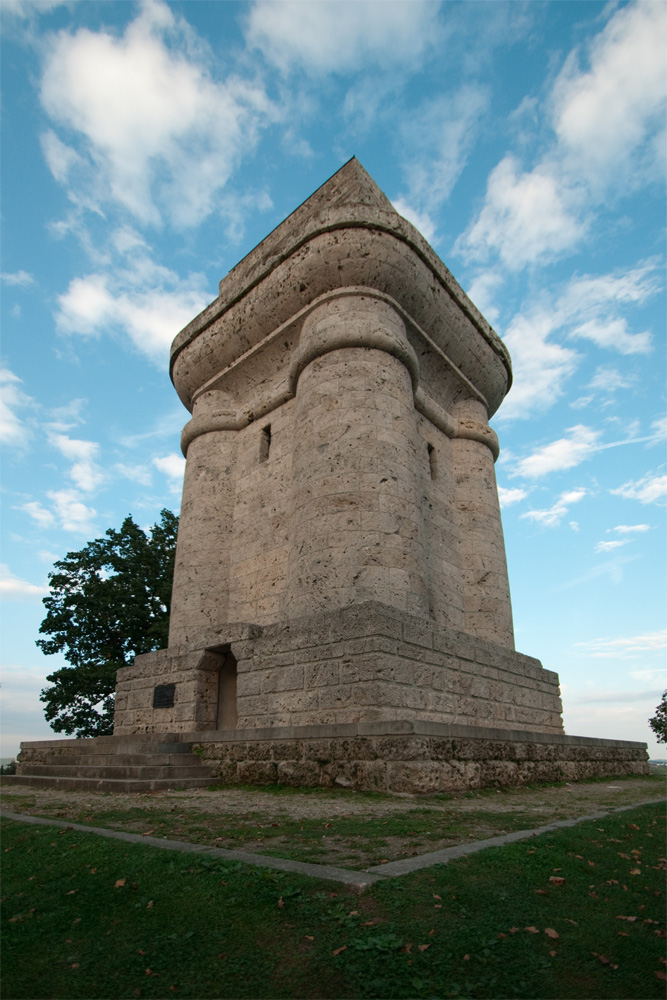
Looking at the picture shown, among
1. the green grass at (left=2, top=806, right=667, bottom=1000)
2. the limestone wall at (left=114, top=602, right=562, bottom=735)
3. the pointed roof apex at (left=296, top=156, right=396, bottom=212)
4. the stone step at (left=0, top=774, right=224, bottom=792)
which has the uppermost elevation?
the pointed roof apex at (left=296, top=156, right=396, bottom=212)

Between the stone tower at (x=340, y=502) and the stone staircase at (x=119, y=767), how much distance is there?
119cm

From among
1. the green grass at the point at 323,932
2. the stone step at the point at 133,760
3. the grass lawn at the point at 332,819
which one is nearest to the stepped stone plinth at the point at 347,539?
the stone step at the point at 133,760

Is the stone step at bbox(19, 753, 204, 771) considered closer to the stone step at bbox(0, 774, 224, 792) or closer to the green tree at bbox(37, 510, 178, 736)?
the stone step at bbox(0, 774, 224, 792)

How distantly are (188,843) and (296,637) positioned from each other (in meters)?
5.51

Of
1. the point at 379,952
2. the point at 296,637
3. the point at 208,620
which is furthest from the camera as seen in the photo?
the point at 208,620

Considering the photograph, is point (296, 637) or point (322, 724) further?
point (296, 637)

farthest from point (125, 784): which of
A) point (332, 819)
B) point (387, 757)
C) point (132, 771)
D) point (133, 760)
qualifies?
point (332, 819)

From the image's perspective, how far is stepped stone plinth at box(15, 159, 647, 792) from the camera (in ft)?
29.4

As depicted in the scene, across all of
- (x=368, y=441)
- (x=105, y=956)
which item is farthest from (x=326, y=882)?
(x=368, y=441)

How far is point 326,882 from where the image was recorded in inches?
128

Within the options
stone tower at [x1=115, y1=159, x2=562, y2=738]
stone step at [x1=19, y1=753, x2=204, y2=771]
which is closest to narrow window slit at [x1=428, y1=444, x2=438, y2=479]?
stone tower at [x1=115, y1=159, x2=562, y2=738]

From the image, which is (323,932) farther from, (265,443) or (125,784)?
(265,443)

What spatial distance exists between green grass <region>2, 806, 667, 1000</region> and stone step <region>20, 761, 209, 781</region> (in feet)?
18.6

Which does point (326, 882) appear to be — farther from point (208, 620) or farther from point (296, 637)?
point (208, 620)
